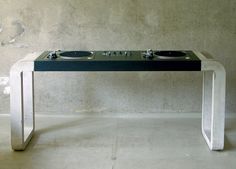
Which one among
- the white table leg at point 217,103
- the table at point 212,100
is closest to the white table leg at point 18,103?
the table at point 212,100

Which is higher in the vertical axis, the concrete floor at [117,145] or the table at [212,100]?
the table at [212,100]

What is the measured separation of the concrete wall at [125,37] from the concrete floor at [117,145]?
10.9 inches

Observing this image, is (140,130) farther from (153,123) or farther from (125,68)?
(125,68)

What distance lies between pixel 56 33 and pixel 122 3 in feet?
2.52

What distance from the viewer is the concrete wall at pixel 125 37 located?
467 cm

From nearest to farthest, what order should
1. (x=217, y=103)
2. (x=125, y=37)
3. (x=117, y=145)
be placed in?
(x=217, y=103) < (x=117, y=145) < (x=125, y=37)

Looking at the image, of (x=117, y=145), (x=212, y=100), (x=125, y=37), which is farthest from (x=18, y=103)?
(x=212, y=100)

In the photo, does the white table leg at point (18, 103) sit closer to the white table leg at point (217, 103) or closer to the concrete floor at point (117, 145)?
the concrete floor at point (117, 145)

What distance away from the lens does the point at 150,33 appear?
4723 millimetres

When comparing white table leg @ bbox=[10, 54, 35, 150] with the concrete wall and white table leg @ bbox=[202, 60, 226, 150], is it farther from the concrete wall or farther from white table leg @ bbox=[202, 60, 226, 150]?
white table leg @ bbox=[202, 60, 226, 150]

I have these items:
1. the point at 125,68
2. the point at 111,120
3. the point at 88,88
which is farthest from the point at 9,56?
the point at 125,68

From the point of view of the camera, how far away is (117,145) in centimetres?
402

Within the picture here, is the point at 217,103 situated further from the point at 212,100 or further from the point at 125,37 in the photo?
the point at 125,37

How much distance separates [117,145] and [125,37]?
1274mm
